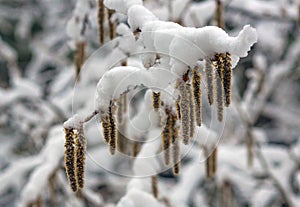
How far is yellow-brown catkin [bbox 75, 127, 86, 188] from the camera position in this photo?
0.82m

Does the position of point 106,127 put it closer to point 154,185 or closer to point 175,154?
point 175,154

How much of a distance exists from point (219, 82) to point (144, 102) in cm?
44

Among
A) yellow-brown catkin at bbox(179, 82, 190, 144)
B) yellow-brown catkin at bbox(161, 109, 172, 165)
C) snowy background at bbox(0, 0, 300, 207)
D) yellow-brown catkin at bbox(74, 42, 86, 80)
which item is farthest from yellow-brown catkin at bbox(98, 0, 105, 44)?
yellow-brown catkin at bbox(179, 82, 190, 144)

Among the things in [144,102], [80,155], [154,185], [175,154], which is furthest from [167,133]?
[154,185]

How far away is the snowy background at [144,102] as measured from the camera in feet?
2.75

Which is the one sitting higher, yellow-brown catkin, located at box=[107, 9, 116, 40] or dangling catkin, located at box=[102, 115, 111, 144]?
yellow-brown catkin, located at box=[107, 9, 116, 40]

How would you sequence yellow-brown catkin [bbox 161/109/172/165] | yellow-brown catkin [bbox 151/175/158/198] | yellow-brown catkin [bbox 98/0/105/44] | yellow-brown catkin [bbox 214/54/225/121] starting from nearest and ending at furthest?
1. yellow-brown catkin [bbox 214/54/225/121]
2. yellow-brown catkin [bbox 161/109/172/165]
3. yellow-brown catkin [bbox 98/0/105/44]
4. yellow-brown catkin [bbox 151/175/158/198]

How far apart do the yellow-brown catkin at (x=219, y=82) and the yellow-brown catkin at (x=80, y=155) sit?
0.68 ft

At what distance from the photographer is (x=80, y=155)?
0.82m

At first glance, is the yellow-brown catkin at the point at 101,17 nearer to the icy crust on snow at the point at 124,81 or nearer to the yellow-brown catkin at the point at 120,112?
the yellow-brown catkin at the point at 120,112

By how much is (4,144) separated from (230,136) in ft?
4.34

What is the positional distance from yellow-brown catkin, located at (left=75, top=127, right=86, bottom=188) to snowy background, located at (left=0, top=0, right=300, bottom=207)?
6cm

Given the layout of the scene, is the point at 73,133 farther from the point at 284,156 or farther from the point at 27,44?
the point at 27,44

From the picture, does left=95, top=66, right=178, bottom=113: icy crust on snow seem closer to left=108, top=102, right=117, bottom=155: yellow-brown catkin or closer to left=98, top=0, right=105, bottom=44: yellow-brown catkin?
left=108, top=102, right=117, bottom=155: yellow-brown catkin
